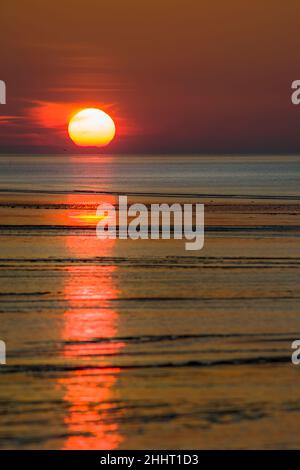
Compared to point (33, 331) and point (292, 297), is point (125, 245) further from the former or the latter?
point (33, 331)

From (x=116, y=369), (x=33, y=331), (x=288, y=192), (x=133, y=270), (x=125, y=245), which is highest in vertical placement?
(x=288, y=192)

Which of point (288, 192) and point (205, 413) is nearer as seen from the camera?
point (205, 413)

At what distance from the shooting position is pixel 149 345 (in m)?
15.8

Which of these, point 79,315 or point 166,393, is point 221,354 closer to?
point 166,393

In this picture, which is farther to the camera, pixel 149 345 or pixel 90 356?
pixel 149 345

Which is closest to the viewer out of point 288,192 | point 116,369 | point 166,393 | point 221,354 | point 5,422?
point 5,422

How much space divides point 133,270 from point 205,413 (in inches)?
499

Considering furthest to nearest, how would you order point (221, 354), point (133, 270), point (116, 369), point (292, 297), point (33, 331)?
1. point (133, 270)
2. point (292, 297)
3. point (33, 331)
4. point (221, 354)
5. point (116, 369)

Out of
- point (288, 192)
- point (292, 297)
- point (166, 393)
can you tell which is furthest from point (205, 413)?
point (288, 192)

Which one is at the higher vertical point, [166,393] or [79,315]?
[79,315]

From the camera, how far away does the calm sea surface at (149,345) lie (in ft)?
38.6

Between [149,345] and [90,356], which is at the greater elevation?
[149,345]

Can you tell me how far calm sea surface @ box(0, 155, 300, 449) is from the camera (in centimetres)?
1177

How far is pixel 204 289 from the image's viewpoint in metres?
21.7
